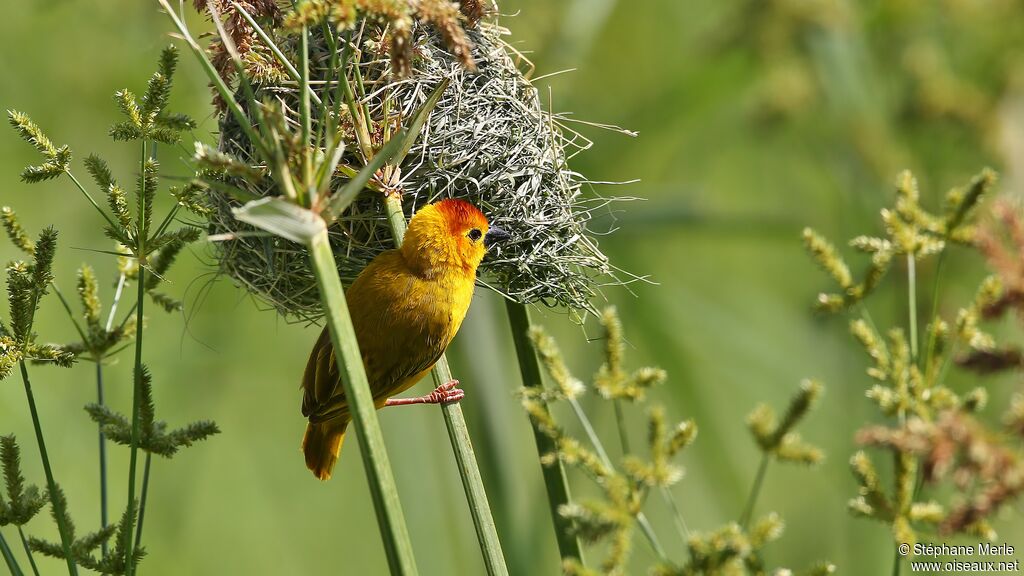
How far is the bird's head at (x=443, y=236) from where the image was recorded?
2920 millimetres

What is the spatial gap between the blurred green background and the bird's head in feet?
2.91

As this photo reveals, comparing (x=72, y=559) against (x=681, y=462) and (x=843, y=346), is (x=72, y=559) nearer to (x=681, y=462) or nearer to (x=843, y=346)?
(x=843, y=346)

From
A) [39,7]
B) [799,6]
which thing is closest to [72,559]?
[39,7]

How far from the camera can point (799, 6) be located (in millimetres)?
4969

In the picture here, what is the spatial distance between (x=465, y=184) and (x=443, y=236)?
0.29 meters

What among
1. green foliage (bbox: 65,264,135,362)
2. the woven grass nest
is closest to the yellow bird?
the woven grass nest

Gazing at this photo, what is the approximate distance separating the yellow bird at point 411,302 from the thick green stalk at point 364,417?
1146 mm

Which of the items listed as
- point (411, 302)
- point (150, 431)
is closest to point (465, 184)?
point (411, 302)

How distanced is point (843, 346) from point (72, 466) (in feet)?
14.4

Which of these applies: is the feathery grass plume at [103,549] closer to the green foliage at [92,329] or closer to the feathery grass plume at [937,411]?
the green foliage at [92,329]

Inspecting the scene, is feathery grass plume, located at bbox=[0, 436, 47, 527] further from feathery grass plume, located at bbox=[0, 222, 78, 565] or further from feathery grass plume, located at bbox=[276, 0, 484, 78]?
feathery grass plume, located at bbox=[276, 0, 484, 78]

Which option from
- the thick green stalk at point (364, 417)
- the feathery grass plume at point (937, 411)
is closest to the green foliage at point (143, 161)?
the thick green stalk at point (364, 417)

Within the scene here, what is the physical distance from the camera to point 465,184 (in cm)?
314

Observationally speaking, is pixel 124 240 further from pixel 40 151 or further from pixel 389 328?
pixel 389 328
